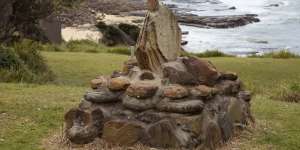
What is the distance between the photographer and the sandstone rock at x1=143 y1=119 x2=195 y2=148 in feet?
26.0

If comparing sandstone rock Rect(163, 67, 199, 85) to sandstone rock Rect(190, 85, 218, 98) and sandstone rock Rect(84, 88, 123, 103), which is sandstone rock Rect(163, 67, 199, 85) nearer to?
sandstone rock Rect(190, 85, 218, 98)

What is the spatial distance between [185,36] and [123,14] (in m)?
11.7

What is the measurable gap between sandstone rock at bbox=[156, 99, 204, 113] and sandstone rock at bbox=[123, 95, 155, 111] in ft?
0.36

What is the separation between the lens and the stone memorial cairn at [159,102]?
26.1 ft

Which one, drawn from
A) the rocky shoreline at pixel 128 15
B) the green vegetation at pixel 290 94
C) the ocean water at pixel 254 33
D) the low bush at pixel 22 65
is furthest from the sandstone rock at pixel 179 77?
the rocky shoreline at pixel 128 15

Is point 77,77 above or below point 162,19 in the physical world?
below

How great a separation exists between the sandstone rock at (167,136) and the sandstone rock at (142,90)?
424mm

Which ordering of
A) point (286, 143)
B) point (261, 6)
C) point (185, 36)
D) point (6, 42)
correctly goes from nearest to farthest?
point (286, 143), point (6, 42), point (185, 36), point (261, 6)

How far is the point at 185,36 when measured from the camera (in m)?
39.3

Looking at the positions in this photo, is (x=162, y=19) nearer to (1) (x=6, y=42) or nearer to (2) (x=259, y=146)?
(2) (x=259, y=146)

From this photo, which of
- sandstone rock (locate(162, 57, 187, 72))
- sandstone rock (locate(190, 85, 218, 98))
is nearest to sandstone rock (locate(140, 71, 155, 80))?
sandstone rock (locate(162, 57, 187, 72))

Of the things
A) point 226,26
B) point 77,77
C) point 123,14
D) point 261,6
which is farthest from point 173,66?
point 261,6

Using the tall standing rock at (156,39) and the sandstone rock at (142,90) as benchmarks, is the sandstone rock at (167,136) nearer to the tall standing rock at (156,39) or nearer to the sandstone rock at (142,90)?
the sandstone rock at (142,90)

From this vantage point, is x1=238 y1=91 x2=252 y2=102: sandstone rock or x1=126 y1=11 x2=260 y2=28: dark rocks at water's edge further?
x1=126 y1=11 x2=260 y2=28: dark rocks at water's edge
